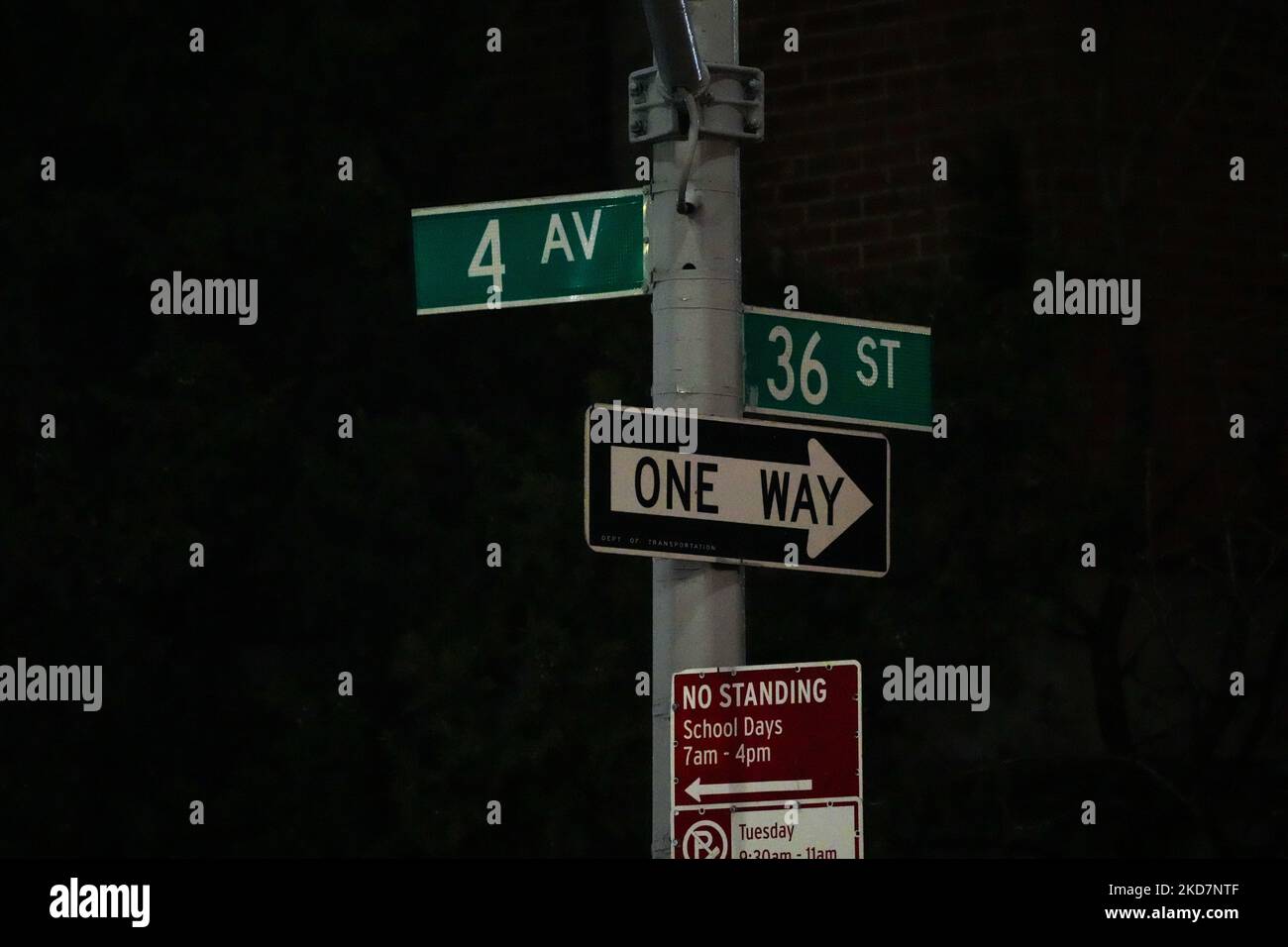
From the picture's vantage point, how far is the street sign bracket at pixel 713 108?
23.9 ft

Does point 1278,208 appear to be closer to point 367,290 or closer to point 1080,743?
point 1080,743

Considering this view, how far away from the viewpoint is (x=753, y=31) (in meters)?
13.7

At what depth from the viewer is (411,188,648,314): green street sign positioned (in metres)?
7.38

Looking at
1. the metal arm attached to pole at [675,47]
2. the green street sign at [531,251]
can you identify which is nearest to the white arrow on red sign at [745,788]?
the green street sign at [531,251]

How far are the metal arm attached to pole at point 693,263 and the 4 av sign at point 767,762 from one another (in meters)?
0.10

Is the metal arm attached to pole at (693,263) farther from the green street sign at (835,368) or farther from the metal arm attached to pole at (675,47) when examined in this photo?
the green street sign at (835,368)

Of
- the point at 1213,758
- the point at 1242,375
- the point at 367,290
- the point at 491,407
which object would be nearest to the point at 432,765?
the point at 491,407

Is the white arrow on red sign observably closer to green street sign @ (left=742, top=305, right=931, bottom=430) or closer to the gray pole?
the gray pole

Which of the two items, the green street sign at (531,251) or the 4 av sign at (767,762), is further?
the green street sign at (531,251)

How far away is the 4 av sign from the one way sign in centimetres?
42

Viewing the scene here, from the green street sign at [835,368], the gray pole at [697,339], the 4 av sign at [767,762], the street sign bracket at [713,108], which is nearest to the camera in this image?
the 4 av sign at [767,762]

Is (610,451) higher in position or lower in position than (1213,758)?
higher

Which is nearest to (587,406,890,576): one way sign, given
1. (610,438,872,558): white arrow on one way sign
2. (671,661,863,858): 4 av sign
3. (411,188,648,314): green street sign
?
(610,438,872,558): white arrow on one way sign
